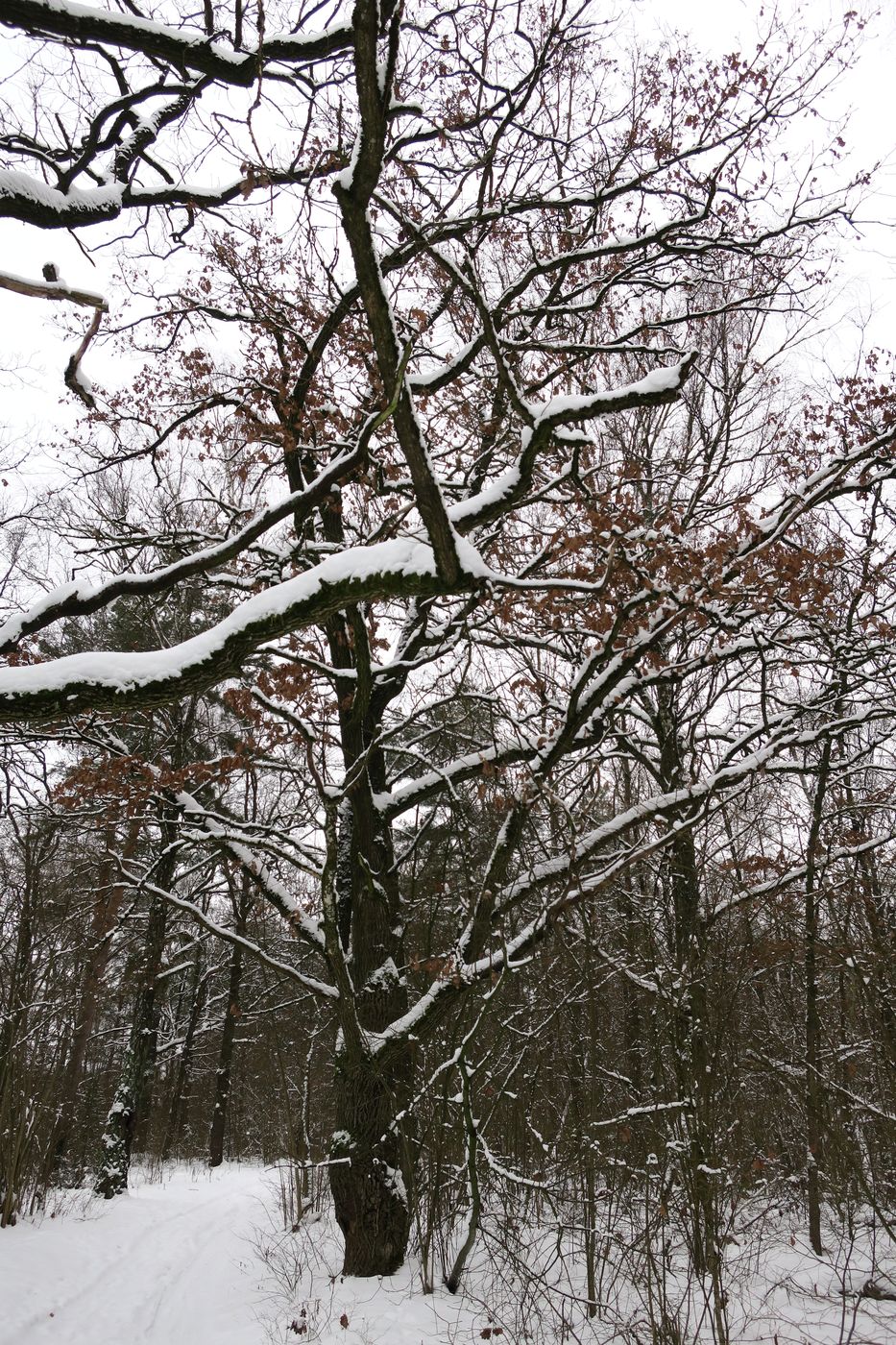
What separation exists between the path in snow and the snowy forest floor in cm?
2

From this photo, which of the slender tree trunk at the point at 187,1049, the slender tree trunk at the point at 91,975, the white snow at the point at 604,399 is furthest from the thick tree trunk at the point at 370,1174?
the slender tree trunk at the point at 187,1049

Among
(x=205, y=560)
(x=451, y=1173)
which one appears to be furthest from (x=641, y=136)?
(x=451, y=1173)

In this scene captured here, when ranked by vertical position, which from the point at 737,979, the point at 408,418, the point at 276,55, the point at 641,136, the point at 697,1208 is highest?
the point at 641,136

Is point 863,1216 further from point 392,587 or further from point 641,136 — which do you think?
point 641,136

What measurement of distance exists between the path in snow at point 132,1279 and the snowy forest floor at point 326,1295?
2 cm

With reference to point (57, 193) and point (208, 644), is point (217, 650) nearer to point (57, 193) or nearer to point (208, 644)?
point (208, 644)

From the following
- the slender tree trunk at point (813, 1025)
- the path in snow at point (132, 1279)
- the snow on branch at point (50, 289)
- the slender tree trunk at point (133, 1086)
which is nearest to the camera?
the snow on branch at point (50, 289)

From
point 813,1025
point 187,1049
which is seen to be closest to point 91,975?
point 813,1025

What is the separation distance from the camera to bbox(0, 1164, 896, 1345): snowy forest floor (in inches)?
181

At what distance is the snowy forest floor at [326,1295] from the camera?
181 inches

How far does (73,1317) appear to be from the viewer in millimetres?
6016

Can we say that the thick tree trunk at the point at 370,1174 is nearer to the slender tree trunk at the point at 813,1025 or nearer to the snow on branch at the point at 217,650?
the slender tree trunk at the point at 813,1025

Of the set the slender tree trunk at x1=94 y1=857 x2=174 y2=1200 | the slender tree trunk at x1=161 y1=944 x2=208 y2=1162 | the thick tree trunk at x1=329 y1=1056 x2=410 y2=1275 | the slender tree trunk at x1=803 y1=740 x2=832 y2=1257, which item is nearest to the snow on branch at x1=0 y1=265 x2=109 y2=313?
the slender tree trunk at x1=803 y1=740 x2=832 y2=1257

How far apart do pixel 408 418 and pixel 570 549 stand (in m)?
2.56
